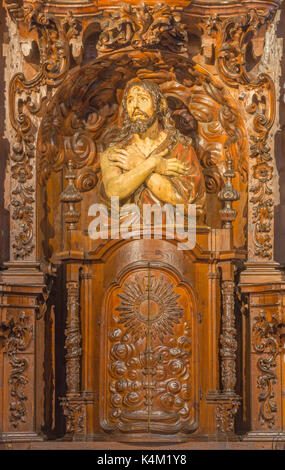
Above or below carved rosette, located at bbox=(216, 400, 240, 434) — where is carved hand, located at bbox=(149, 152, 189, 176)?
above

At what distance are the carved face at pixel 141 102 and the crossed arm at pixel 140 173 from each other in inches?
14.3

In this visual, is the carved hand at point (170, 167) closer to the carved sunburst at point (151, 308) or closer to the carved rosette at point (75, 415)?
the carved sunburst at point (151, 308)

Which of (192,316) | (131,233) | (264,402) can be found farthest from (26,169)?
(264,402)

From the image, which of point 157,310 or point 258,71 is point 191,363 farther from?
point 258,71

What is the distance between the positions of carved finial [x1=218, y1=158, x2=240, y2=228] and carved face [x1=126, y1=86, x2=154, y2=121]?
2.89ft

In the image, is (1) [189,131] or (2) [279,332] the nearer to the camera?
(2) [279,332]

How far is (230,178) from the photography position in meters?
14.3

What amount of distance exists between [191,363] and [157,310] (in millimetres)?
555

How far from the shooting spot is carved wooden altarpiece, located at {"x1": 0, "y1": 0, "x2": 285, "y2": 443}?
13805 millimetres

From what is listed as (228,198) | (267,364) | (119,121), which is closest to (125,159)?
(119,121)

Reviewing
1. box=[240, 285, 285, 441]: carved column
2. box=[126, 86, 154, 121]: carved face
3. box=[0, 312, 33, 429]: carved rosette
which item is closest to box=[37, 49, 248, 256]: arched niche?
box=[126, 86, 154, 121]: carved face

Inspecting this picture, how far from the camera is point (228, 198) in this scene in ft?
46.4

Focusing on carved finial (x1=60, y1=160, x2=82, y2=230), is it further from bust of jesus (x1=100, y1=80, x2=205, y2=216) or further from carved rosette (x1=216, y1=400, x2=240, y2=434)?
carved rosette (x1=216, y1=400, x2=240, y2=434)

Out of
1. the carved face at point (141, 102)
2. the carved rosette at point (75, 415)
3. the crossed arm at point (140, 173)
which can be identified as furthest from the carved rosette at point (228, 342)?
the carved face at point (141, 102)
